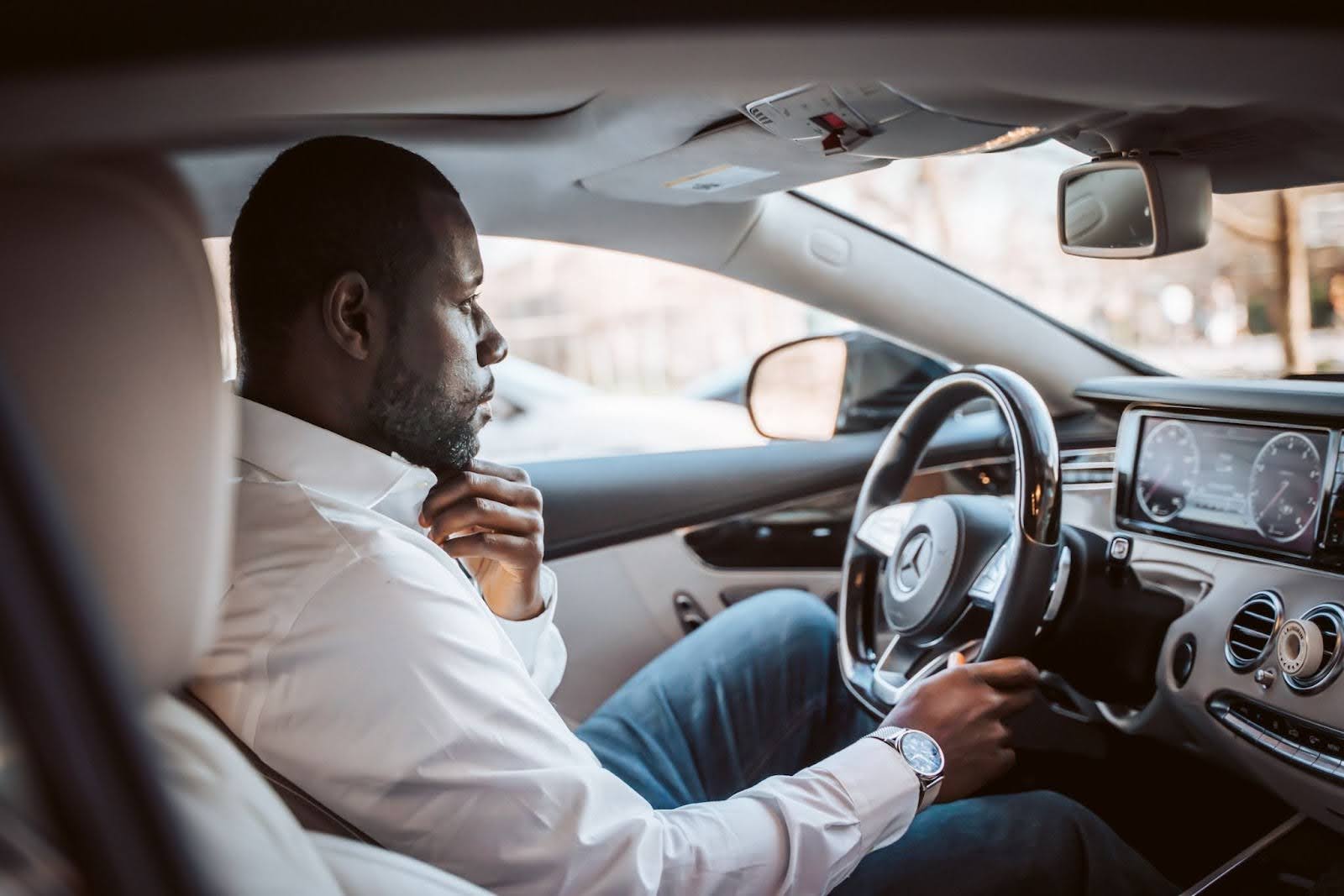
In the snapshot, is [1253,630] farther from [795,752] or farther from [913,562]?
[795,752]

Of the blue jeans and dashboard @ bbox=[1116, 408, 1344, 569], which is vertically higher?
dashboard @ bbox=[1116, 408, 1344, 569]

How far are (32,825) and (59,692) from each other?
85 millimetres

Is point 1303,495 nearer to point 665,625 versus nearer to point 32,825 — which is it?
point 665,625

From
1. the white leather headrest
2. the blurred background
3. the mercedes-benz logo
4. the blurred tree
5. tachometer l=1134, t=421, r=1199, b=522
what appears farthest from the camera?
the blurred tree

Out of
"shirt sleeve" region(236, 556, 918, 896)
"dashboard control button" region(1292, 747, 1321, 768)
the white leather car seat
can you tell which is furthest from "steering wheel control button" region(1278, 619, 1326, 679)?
the white leather car seat

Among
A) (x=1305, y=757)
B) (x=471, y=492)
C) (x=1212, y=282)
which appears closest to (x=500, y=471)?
(x=471, y=492)

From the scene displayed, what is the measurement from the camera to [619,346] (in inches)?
327

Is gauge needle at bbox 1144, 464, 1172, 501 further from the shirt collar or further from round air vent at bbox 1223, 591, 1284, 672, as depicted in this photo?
the shirt collar

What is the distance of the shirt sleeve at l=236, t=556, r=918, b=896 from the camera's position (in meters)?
1.20

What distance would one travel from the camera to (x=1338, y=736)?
5.26 ft

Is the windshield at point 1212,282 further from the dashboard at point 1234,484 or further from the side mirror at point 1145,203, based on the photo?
the dashboard at point 1234,484

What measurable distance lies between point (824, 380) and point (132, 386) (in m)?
2.31

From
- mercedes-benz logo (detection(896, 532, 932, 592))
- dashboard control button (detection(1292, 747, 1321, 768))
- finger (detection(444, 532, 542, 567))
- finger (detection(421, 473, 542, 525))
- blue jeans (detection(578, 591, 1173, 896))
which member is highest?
finger (detection(421, 473, 542, 525))

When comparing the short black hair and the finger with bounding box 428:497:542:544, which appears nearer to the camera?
the short black hair
